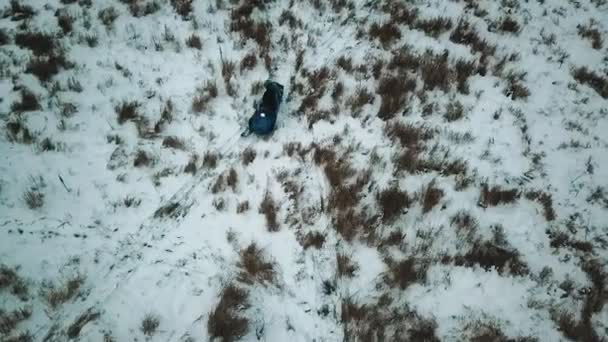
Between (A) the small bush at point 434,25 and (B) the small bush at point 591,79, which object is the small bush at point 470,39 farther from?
(B) the small bush at point 591,79

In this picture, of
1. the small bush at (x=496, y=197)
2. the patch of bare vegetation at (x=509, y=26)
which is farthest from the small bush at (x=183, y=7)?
the patch of bare vegetation at (x=509, y=26)

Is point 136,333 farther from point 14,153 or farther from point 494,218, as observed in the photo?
point 494,218

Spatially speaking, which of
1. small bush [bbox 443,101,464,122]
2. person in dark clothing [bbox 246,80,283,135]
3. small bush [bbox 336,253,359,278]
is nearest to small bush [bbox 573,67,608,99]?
small bush [bbox 443,101,464,122]

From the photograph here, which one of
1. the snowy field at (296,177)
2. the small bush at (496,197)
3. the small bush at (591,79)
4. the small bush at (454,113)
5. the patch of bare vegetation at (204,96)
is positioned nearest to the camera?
the snowy field at (296,177)

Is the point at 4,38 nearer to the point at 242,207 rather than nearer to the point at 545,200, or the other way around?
the point at 242,207

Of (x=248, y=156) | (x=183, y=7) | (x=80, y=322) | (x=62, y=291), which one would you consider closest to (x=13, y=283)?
(x=62, y=291)

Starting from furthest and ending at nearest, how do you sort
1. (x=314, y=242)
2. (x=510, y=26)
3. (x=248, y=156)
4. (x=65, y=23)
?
(x=510, y=26) → (x=65, y=23) → (x=248, y=156) → (x=314, y=242)
